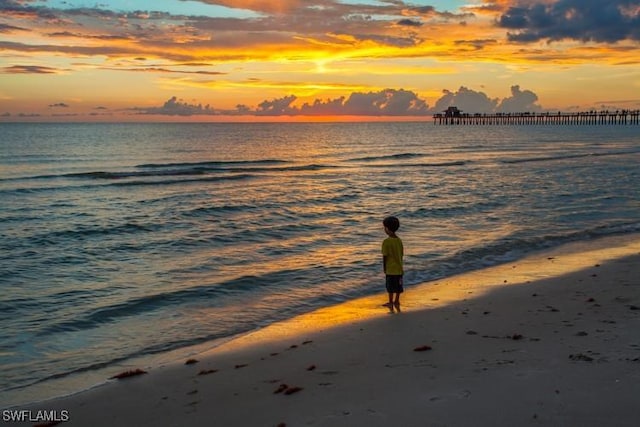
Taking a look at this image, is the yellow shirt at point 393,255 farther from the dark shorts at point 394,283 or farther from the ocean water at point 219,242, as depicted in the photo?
the ocean water at point 219,242

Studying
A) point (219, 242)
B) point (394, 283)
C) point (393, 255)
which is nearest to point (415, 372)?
point (393, 255)

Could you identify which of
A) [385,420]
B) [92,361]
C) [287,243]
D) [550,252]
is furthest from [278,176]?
[385,420]

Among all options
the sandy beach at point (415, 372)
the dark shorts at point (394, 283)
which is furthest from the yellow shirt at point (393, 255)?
the sandy beach at point (415, 372)

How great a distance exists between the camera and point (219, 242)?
1919cm

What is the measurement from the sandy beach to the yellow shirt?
79 centimetres

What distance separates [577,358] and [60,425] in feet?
19.2

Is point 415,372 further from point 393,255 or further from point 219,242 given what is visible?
point 219,242

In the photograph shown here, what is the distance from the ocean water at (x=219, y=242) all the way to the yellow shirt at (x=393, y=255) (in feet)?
7.05

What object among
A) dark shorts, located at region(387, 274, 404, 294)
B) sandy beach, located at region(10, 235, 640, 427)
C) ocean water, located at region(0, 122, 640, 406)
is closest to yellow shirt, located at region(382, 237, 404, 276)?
dark shorts, located at region(387, 274, 404, 294)

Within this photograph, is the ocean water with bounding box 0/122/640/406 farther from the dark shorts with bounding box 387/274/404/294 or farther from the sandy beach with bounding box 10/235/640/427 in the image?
the dark shorts with bounding box 387/274/404/294

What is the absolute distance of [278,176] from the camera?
43750mm

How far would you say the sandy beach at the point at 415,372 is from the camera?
18.6 feet

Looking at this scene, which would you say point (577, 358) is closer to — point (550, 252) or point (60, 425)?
point (60, 425)

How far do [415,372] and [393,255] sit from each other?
372cm
